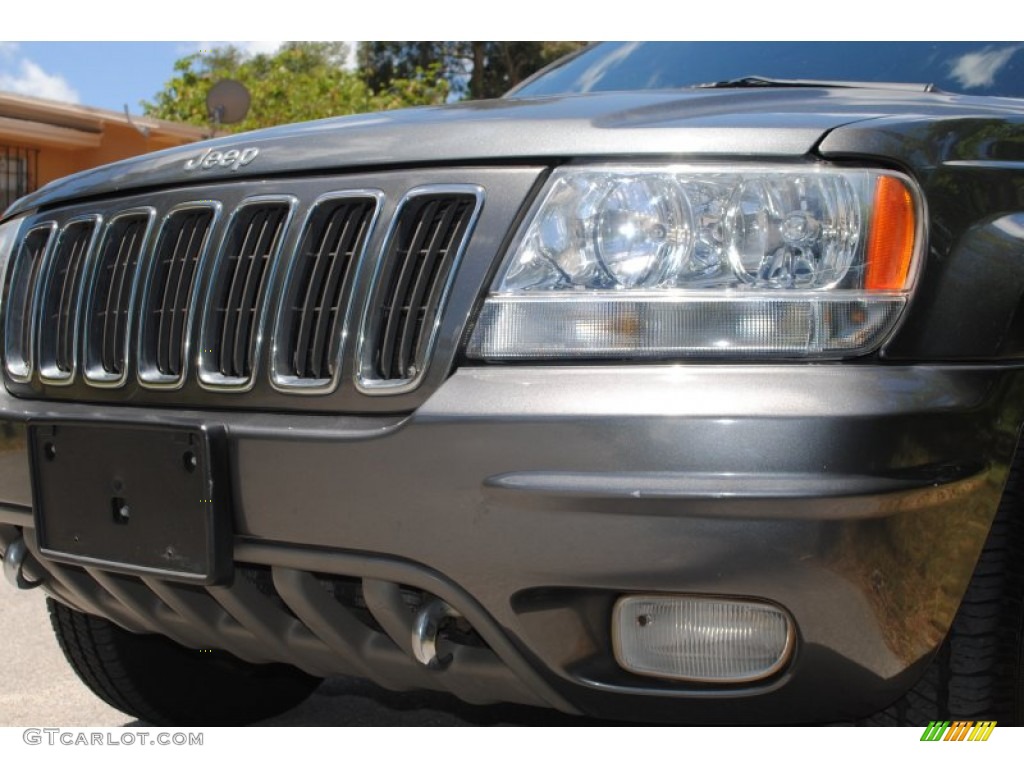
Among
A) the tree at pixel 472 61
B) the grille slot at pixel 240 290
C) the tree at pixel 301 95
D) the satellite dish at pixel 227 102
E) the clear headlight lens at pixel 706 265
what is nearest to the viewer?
the clear headlight lens at pixel 706 265

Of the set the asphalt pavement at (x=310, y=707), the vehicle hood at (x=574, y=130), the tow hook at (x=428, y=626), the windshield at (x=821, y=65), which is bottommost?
the asphalt pavement at (x=310, y=707)

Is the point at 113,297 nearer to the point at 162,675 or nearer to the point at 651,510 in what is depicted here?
the point at 162,675

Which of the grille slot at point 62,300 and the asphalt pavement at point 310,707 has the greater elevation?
the grille slot at point 62,300

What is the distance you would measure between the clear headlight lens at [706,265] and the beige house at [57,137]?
12331 millimetres

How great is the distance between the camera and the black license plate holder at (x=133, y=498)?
1.84 metres

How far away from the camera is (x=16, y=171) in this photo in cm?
1412

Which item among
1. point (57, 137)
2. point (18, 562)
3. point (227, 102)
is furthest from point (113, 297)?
point (57, 137)

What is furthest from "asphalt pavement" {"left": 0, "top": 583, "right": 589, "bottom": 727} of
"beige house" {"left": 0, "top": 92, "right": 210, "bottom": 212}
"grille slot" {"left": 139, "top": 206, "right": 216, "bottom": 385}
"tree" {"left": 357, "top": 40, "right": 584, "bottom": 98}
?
"tree" {"left": 357, "top": 40, "right": 584, "bottom": 98}

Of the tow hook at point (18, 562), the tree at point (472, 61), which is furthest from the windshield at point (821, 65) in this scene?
the tree at point (472, 61)

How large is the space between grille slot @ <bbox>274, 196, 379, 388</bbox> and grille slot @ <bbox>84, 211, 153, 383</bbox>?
1.35 feet

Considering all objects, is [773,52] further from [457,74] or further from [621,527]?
[457,74]

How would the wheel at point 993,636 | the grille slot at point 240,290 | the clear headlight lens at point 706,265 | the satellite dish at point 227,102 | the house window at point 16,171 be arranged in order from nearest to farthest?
the clear headlight lens at point 706,265 < the wheel at point 993,636 < the grille slot at point 240,290 < the satellite dish at point 227,102 < the house window at point 16,171

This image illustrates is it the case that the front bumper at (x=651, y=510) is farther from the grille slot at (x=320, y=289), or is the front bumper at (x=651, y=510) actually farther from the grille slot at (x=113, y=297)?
the grille slot at (x=113, y=297)

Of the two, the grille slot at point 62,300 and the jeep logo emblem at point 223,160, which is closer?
the jeep logo emblem at point 223,160
